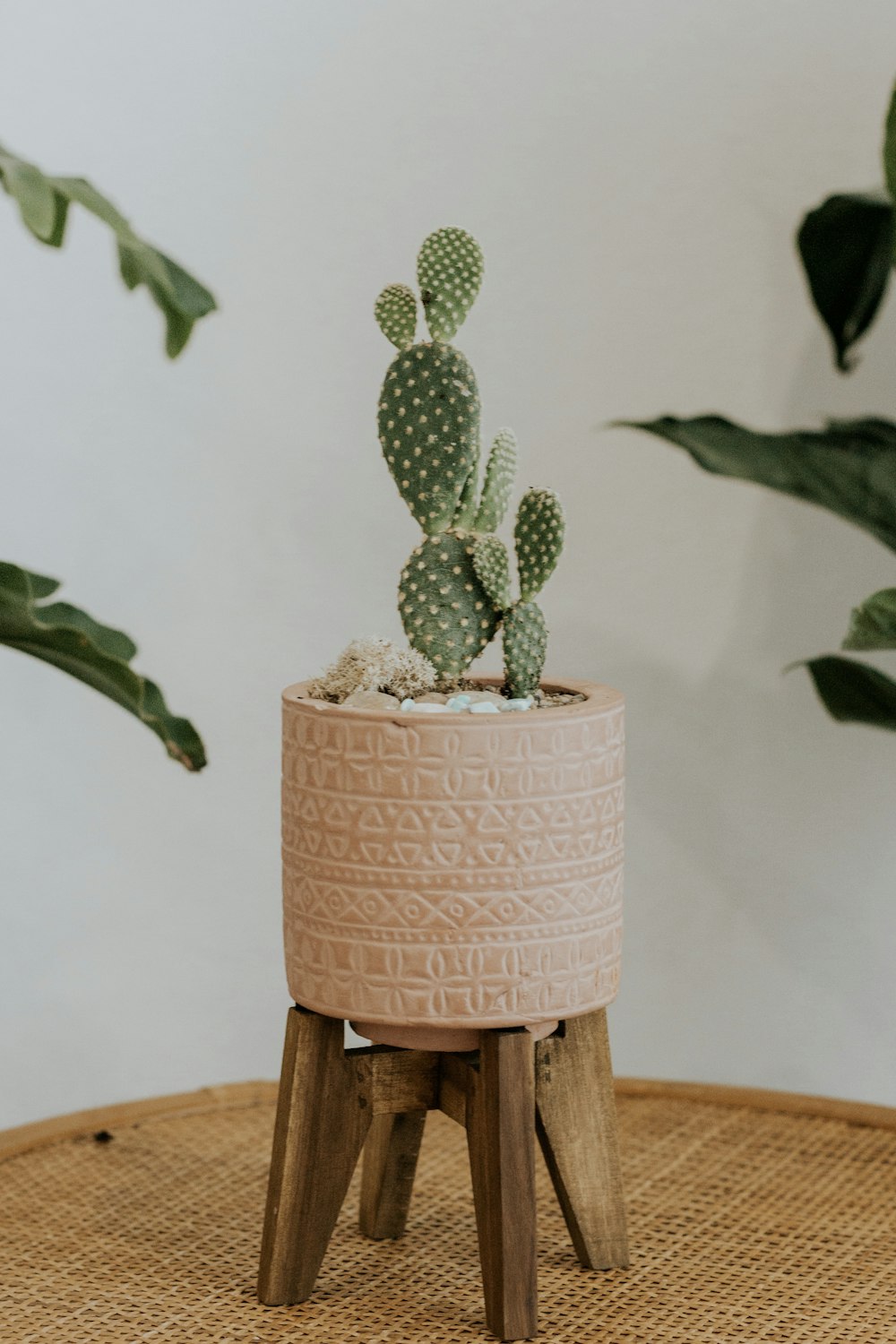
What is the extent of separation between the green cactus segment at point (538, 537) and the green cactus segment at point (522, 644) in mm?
15

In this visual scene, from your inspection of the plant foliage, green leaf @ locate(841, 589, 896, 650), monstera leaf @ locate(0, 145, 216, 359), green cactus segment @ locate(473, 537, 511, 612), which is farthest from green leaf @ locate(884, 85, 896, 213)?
monstera leaf @ locate(0, 145, 216, 359)

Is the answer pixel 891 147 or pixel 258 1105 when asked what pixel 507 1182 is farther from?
pixel 891 147

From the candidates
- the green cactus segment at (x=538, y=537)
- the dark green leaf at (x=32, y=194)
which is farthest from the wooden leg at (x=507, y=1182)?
the dark green leaf at (x=32, y=194)

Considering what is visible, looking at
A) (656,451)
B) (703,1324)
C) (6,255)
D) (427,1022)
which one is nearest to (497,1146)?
(427,1022)

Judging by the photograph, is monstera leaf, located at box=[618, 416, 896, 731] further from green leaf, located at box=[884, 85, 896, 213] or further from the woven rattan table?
the woven rattan table

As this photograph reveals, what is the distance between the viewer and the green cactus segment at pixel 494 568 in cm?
114

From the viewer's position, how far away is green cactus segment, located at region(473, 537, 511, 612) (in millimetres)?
1142

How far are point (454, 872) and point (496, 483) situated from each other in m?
0.31

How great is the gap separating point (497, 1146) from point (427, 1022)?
0.30 feet

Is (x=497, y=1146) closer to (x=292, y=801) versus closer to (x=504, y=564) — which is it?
(x=292, y=801)

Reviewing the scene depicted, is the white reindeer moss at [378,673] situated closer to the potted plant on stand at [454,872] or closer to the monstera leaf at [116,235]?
the potted plant on stand at [454,872]

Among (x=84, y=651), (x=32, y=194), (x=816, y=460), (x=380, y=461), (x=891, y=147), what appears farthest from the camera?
(x=380, y=461)

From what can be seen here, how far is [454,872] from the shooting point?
3.43 ft

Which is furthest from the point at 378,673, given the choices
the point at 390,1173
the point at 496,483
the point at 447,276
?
the point at 390,1173
